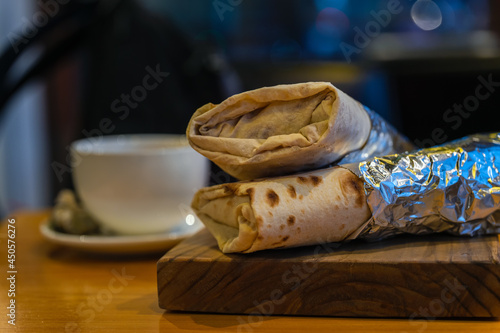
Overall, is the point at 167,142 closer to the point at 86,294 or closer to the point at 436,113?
the point at 86,294

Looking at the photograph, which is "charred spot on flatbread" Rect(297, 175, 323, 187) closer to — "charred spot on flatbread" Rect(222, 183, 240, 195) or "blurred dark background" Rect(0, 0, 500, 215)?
"charred spot on flatbread" Rect(222, 183, 240, 195)

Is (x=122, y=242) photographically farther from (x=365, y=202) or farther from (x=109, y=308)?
(x=365, y=202)

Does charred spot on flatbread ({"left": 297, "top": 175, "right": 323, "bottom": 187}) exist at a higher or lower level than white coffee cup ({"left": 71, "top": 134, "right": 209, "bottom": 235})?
higher

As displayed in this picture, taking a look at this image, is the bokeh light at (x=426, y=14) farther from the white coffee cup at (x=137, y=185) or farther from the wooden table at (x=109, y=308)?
the wooden table at (x=109, y=308)

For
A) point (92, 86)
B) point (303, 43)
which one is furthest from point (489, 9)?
point (92, 86)

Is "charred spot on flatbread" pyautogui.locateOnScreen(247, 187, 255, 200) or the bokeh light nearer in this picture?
"charred spot on flatbread" pyautogui.locateOnScreen(247, 187, 255, 200)

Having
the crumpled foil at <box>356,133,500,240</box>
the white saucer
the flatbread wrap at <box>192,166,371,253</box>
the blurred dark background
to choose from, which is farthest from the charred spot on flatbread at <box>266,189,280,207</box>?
the blurred dark background

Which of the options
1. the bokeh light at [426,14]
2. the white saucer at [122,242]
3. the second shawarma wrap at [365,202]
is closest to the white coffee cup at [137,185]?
the white saucer at [122,242]
